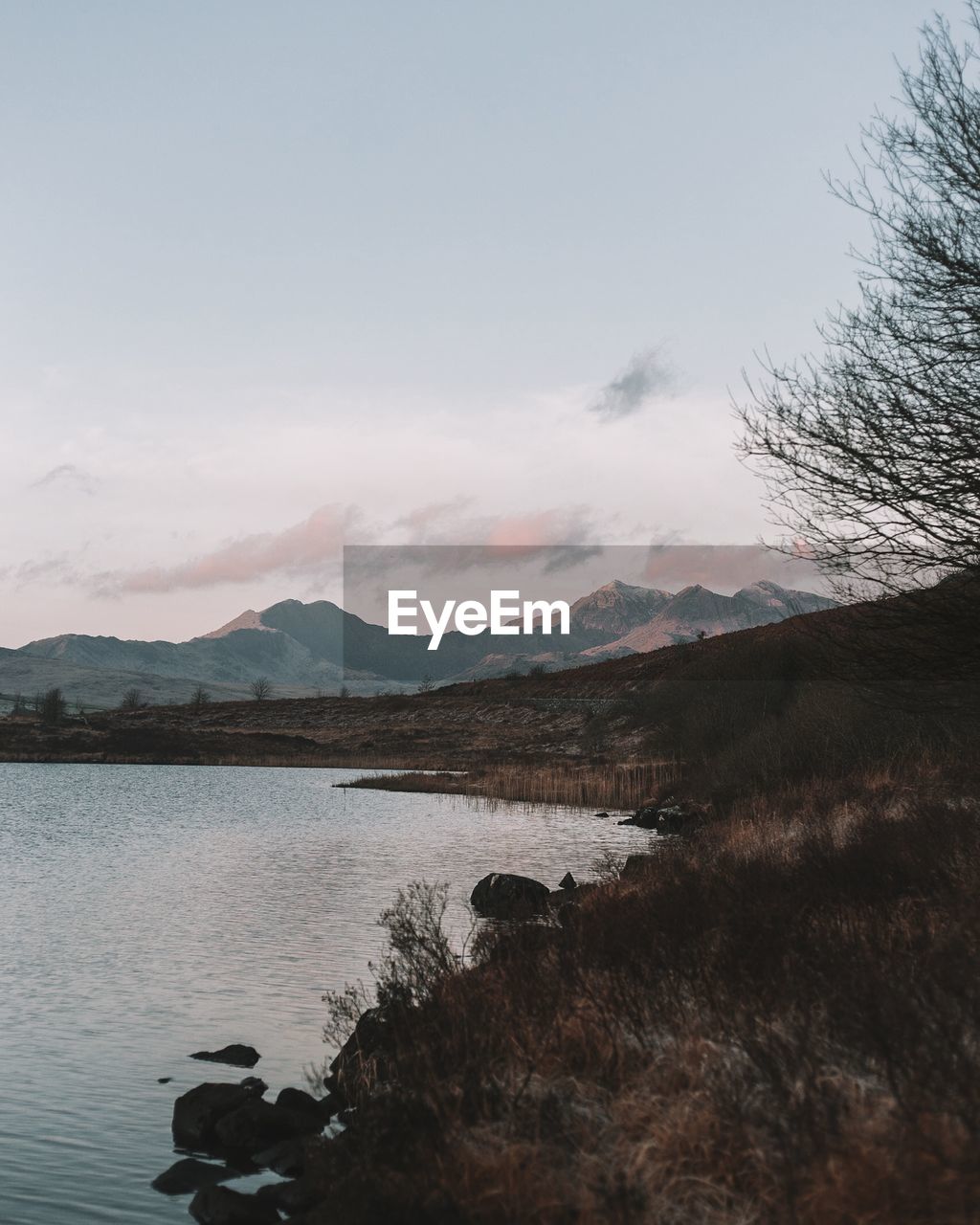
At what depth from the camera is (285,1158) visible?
10.8 metres

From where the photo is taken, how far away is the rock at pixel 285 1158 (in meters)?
10.5

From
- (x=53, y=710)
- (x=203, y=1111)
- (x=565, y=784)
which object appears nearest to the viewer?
(x=203, y=1111)

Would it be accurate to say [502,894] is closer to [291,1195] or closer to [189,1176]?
[189,1176]

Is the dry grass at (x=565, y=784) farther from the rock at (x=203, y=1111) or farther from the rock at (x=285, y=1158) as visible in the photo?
the rock at (x=285, y=1158)

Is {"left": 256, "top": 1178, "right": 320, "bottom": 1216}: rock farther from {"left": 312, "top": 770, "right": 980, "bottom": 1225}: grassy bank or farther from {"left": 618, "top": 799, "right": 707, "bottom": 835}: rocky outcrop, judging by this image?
{"left": 618, "top": 799, "right": 707, "bottom": 835}: rocky outcrop

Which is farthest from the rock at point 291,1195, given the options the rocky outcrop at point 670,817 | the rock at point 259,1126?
the rocky outcrop at point 670,817

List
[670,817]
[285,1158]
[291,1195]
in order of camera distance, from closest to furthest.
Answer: [291,1195], [285,1158], [670,817]

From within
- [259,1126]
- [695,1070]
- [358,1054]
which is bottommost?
[259,1126]

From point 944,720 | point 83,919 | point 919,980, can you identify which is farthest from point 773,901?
point 944,720

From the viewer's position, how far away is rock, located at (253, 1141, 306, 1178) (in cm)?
1053

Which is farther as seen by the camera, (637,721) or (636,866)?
(637,721)

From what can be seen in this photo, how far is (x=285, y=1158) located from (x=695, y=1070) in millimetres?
5117

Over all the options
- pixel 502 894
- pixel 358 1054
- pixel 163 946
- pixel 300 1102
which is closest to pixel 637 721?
pixel 502 894

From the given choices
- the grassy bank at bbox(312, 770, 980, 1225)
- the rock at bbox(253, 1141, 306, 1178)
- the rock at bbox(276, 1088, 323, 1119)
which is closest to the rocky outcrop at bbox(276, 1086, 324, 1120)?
the rock at bbox(276, 1088, 323, 1119)
